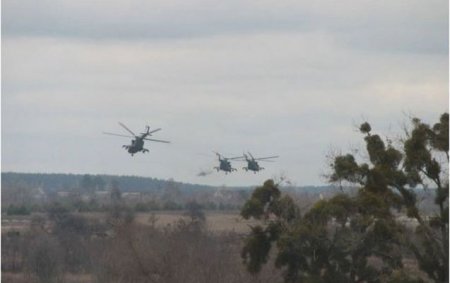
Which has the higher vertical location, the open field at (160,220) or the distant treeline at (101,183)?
the distant treeline at (101,183)

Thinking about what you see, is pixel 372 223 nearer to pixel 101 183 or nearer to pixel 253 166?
pixel 253 166

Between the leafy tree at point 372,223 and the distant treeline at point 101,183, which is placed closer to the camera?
the leafy tree at point 372,223

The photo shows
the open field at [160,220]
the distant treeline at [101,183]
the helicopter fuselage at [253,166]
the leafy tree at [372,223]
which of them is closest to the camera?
the leafy tree at [372,223]

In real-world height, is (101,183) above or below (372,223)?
above

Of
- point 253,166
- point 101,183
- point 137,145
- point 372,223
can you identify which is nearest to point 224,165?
point 253,166

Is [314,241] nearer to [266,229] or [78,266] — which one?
[266,229]

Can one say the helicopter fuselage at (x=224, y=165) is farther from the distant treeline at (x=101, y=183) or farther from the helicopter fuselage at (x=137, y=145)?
the distant treeline at (x=101, y=183)

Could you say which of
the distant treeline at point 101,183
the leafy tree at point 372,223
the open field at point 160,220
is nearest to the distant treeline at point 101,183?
the distant treeline at point 101,183

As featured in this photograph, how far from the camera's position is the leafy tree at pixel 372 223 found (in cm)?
4159

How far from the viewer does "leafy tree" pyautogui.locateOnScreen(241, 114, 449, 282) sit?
41594mm

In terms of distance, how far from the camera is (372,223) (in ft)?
138

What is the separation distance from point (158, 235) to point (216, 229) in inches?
473

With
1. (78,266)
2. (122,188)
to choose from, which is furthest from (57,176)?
(78,266)

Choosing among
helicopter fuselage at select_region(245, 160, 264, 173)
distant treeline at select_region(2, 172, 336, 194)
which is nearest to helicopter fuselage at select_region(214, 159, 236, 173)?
helicopter fuselage at select_region(245, 160, 264, 173)
